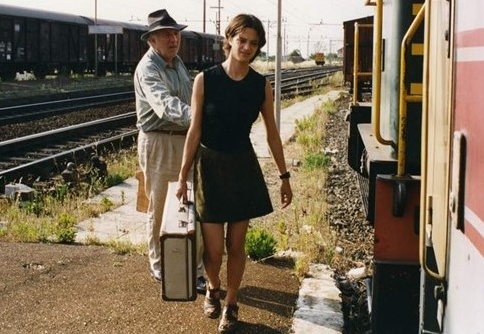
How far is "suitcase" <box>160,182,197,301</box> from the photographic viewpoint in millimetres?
3768

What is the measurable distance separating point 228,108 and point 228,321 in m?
1.19

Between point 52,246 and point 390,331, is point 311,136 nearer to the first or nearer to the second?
point 52,246

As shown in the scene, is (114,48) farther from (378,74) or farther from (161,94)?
(378,74)

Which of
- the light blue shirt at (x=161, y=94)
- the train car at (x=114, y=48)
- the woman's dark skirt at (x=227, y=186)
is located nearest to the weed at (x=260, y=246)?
the light blue shirt at (x=161, y=94)

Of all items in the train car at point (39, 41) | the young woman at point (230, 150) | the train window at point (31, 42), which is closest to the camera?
the young woman at point (230, 150)

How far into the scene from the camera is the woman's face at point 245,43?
12.4ft

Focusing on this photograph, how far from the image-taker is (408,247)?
11.7ft

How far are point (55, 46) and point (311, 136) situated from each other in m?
24.3

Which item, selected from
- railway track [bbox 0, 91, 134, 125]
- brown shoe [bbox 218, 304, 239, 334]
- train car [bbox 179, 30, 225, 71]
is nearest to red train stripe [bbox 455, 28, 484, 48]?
brown shoe [bbox 218, 304, 239, 334]

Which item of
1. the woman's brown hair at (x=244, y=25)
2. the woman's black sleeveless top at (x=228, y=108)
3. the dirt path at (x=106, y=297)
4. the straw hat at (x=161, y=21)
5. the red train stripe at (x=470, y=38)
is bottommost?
the dirt path at (x=106, y=297)

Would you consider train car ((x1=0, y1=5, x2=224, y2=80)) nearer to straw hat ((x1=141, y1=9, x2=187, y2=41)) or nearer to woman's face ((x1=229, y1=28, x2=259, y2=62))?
straw hat ((x1=141, y1=9, x2=187, y2=41))

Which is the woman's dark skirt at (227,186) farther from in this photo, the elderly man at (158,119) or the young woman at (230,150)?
the elderly man at (158,119)

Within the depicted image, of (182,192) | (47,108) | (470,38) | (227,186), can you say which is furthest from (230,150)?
(47,108)

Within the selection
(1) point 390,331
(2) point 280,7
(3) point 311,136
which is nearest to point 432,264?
(1) point 390,331
